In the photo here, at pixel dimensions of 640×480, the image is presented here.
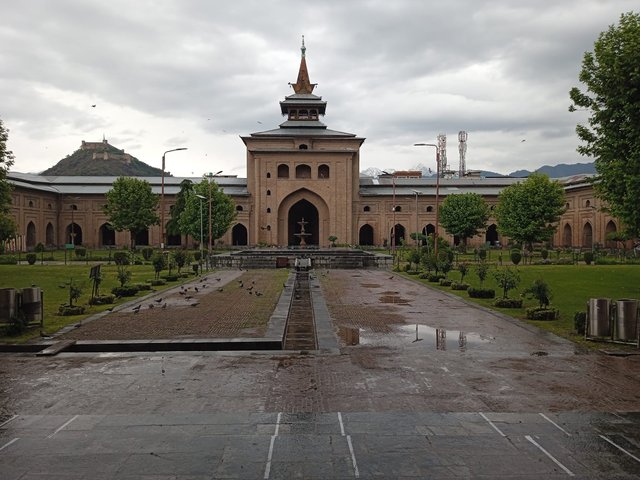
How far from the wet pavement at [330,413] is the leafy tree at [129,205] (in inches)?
1934

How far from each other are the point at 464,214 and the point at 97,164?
109m

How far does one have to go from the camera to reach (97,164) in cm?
13938

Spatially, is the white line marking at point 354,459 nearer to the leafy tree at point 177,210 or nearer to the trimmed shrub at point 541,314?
the trimmed shrub at point 541,314

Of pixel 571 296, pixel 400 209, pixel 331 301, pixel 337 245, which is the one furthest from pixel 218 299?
pixel 400 209

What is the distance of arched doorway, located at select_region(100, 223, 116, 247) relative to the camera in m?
69.6

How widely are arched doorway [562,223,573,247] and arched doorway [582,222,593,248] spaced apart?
3073mm

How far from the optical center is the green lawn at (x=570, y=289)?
14.8m

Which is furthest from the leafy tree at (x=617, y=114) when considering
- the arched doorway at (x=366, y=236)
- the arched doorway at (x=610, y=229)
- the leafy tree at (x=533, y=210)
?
the arched doorway at (x=366, y=236)

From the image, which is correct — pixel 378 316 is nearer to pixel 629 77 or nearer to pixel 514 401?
pixel 514 401

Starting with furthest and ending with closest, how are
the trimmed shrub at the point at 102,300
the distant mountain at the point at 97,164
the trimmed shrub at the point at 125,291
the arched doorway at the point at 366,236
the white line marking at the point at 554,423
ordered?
the distant mountain at the point at 97,164 → the arched doorway at the point at 366,236 → the trimmed shrub at the point at 125,291 → the trimmed shrub at the point at 102,300 → the white line marking at the point at 554,423

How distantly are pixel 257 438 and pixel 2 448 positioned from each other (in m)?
2.73

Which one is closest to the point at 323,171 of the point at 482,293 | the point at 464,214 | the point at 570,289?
the point at 464,214

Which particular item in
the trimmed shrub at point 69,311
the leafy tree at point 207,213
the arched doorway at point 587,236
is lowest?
the trimmed shrub at point 69,311

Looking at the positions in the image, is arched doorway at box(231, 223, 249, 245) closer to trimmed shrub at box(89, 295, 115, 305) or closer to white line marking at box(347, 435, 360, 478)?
trimmed shrub at box(89, 295, 115, 305)
